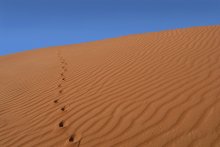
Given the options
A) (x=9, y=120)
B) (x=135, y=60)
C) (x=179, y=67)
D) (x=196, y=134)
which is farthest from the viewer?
(x=135, y=60)

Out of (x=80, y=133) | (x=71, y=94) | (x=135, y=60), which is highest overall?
(x=135, y=60)

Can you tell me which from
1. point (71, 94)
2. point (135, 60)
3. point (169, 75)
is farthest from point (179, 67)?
point (71, 94)

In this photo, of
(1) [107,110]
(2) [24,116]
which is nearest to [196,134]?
(1) [107,110]

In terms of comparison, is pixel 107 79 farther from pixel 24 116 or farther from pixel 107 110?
pixel 24 116

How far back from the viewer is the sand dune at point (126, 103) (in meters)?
3.14

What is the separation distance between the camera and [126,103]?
4.10 m

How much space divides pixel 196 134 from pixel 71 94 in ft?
9.89

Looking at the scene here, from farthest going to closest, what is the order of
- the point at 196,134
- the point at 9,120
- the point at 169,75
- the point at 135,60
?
1. the point at 135,60
2. the point at 169,75
3. the point at 9,120
4. the point at 196,134

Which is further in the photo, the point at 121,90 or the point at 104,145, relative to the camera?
the point at 121,90

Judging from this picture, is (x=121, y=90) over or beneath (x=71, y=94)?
beneath

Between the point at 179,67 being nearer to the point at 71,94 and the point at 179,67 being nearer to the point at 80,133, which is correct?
the point at 71,94

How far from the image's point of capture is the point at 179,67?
5277mm

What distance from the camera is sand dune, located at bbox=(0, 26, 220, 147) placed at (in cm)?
314

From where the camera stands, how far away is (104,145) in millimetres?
3076
